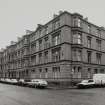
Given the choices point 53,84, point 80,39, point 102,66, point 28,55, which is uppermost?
point 80,39

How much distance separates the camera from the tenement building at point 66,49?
3316 cm

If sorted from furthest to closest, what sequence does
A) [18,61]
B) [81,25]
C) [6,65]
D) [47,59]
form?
1. [6,65]
2. [18,61]
3. [47,59]
4. [81,25]

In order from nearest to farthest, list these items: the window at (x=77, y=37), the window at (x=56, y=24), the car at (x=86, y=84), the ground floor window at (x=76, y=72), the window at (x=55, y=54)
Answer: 1. the car at (x=86, y=84)
2. the ground floor window at (x=76, y=72)
3. the window at (x=77, y=37)
4. the window at (x=55, y=54)
5. the window at (x=56, y=24)

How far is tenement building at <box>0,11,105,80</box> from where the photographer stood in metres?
33.2

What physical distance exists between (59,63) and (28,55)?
18.4 metres

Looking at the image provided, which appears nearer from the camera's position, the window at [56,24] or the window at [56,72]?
the window at [56,72]

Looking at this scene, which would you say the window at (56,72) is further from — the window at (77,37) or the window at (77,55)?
the window at (77,37)

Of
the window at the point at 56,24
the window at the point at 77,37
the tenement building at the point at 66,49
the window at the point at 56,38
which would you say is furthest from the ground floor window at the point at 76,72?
the window at the point at 56,24

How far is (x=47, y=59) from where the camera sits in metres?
38.9

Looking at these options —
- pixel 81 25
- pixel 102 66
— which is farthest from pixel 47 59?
pixel 102 66

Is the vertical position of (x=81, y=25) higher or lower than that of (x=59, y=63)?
higher

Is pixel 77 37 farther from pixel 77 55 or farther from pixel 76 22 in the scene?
pixel 77 55

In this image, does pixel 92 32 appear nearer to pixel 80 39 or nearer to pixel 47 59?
pixel 80 39

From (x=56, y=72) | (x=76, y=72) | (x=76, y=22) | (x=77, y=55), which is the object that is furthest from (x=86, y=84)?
(x=76, y=22)
